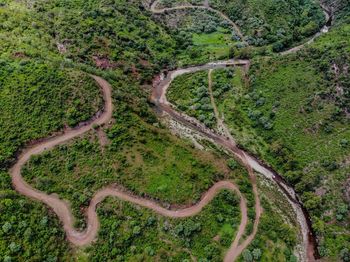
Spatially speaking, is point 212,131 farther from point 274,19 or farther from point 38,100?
point 274,19

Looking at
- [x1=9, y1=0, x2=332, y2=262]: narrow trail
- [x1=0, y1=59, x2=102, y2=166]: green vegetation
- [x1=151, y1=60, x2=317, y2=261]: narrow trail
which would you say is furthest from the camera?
[x1=151, y1=60, x2=317, y2=261]: narrow trail

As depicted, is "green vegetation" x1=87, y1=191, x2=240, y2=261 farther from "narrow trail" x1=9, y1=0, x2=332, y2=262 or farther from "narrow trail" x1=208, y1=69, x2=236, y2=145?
"narrow trail" x1=208, y1=69, x2=236, y2=145

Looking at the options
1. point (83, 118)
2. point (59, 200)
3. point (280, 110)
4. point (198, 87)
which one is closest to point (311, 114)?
point (280, 110)

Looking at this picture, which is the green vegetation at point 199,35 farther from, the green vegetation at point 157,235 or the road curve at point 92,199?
the green vegetation at point 157,235

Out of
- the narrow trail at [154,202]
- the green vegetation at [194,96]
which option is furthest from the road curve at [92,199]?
the green vegetation at [194,96]

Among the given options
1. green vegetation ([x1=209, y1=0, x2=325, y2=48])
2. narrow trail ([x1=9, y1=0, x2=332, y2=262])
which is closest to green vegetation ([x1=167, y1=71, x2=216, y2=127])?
narrow trail ([x1=9, y1=0, x2=332, y2=262])

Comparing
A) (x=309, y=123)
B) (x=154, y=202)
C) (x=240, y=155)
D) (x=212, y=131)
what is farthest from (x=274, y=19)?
(x=154, y=202)
